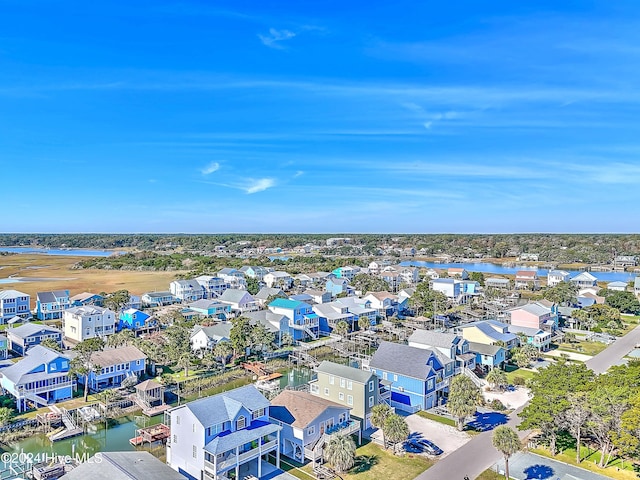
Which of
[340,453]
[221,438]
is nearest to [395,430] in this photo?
[340,453]

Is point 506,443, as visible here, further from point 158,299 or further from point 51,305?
point 158,299

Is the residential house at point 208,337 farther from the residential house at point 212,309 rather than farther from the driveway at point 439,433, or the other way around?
the driveway at point 439,433

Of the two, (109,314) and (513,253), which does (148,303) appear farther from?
(513,253)

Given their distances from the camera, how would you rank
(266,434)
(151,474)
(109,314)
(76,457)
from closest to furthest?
(151,474)
(266,434)
(76,457)
(109,314)

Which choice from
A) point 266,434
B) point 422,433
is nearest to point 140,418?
point 266,434

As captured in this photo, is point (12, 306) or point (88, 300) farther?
point (88, 300)

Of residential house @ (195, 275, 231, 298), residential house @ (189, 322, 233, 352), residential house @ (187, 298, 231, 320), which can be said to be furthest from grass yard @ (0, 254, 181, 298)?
residential house @ (189, 322, 233, 352)
